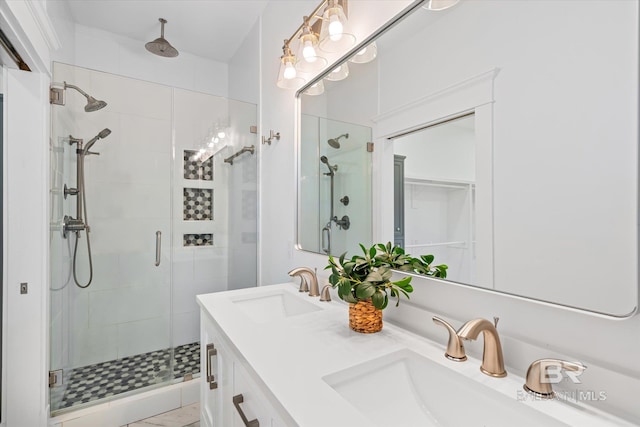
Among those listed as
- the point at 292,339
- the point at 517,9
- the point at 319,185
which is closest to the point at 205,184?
the point at 319,185

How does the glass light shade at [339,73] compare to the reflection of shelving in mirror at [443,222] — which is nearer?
the reflection of shelving in mirror at [443,222]

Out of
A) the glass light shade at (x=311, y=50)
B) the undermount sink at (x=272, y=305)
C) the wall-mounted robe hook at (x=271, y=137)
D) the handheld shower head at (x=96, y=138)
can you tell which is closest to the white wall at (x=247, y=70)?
the wall-mounted robe hook at (x=271, y=137)

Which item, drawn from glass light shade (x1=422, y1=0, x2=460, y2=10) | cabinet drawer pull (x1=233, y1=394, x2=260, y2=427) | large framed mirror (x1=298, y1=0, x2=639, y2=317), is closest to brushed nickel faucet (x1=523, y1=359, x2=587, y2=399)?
large framed mirror (x1=298, y1=0, x2=639, y2=317)

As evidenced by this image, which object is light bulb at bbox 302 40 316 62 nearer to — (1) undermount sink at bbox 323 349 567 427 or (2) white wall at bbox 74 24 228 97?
(1) undermount sink at bbox 323 349 567 427

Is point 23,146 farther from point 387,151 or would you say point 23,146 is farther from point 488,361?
point 488,361

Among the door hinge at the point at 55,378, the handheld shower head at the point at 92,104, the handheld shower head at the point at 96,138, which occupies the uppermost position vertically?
the handheld shower head at the point at 92,104

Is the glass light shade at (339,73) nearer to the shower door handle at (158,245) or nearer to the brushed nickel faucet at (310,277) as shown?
the brushed nickel faucet at (310,277)

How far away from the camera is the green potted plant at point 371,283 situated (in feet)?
2.68

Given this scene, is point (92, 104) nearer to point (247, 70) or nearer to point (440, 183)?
point (247, 70)

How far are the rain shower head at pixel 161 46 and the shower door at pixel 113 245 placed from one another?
0.37 m

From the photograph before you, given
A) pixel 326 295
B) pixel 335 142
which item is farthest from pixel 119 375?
pixel 335 142

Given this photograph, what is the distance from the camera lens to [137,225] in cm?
210

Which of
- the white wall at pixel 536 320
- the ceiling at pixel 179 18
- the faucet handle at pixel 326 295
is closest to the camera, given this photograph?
the white wall at pixel 536 320

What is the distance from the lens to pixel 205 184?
2385 mm
